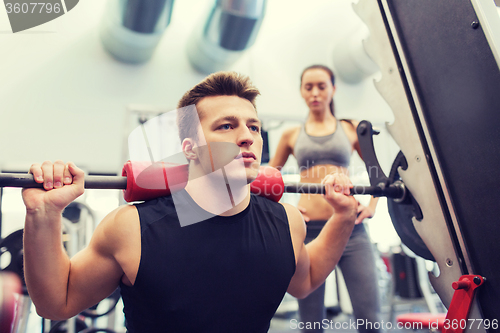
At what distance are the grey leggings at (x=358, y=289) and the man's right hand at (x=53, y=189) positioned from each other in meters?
1.13

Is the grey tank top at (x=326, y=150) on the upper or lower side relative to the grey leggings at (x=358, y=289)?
upper

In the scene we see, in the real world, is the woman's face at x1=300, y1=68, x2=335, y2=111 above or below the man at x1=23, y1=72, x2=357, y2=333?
above

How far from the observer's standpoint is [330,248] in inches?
45.7

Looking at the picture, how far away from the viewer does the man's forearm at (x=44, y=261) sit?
77cm

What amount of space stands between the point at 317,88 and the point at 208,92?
37.0 inches

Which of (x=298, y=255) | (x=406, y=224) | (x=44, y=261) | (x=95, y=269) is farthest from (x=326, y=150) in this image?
(x=44, y=261)

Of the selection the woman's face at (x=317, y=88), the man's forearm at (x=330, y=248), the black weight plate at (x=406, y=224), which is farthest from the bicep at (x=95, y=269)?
the woman's face at (x=317, y=88)

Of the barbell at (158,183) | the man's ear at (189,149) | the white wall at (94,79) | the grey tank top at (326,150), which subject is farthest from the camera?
the white wall at (94,79)

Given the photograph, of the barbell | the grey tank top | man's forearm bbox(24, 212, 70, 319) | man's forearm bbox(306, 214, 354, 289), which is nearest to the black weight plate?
the barbell

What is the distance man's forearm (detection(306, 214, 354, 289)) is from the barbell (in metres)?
0.11

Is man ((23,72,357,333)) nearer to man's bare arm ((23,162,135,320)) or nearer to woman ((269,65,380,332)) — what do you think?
man's bare arm ((23,162,135,320))

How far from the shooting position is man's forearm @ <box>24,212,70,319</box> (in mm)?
772

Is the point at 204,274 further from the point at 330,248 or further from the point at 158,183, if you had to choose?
the point at 330,248

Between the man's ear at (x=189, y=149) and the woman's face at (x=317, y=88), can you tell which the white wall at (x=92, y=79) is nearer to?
the woman's face at (x=317, y=88)
